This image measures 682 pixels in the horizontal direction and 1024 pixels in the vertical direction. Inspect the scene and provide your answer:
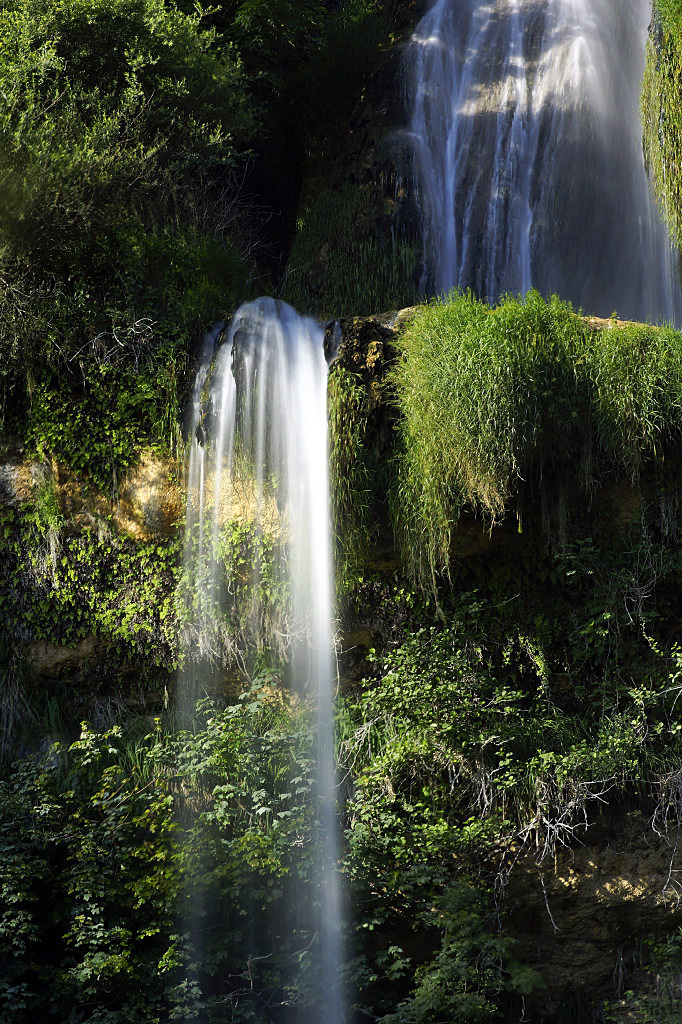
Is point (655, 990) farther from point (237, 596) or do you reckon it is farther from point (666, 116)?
point (666, 116)

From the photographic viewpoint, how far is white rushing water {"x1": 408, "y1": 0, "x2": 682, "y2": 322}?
10195 mm

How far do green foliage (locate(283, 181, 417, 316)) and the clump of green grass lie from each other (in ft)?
12.7

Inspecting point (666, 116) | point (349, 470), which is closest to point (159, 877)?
point (349, 470)

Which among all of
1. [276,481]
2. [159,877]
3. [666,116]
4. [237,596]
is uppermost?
[666,116]

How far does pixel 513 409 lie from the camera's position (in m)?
6.95

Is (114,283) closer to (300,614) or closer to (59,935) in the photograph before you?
(300,614)

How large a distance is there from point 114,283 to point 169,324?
80 cm

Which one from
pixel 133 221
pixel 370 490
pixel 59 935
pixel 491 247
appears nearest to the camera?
pixel 59 935

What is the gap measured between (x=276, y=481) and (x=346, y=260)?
17.3 feet

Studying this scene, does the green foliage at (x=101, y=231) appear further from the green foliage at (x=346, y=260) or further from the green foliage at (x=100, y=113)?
the green foliage at (x=346, y=260)

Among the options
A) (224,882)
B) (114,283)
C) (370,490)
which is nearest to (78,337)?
(114,283)

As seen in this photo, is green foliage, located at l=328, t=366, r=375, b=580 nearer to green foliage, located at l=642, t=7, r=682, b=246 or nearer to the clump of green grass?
the clump of green grass

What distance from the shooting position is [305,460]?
23.9ft

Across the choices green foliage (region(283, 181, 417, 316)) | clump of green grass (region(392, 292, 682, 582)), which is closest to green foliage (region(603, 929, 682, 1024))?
clump of green grass (region(392, 292, 682, 582))
